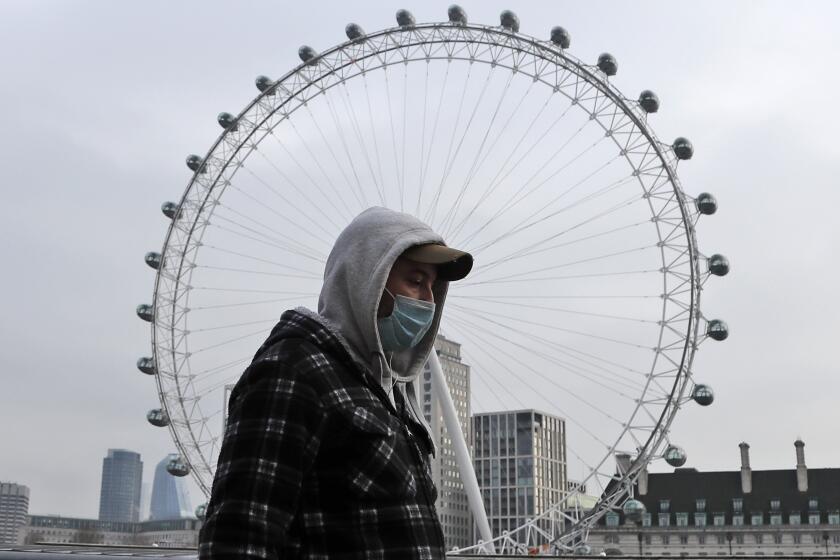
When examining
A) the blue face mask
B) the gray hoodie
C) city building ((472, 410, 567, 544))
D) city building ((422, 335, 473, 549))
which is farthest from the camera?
city building ((472, 410, 567, 544))

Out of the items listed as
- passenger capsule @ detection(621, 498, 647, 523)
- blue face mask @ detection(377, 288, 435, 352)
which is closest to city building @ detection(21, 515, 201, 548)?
passenger capsule @ detection(621, 498, 647, 523)

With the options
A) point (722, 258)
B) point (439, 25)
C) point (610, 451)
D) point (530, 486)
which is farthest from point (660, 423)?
point (530, 486)

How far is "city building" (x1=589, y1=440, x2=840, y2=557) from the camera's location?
8269 centimetres

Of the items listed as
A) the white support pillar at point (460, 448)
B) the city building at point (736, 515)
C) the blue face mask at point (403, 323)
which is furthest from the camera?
the city building at point (736, 515)

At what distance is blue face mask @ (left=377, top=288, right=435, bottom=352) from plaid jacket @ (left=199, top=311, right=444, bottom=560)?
0.32 metres

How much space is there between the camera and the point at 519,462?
11800 centimetres

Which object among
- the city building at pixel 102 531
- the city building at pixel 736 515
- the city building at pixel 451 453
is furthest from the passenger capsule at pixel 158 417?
the city building at pixel 102 531

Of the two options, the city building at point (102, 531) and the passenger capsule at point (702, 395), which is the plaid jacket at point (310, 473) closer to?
the passenger capsule at point (702, 395)

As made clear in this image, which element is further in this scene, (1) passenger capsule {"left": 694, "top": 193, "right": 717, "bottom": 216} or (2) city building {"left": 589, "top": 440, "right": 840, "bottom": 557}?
(2) city building {"left": 589, "top": 440, "right": 840, "bottom": 557}

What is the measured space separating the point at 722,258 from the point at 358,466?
95.0ft

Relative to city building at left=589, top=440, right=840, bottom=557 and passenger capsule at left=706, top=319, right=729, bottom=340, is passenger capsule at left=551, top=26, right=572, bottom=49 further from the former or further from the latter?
city building at left=589, top=440, right=840, bottom=557

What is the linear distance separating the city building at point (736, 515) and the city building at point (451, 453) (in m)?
23.2

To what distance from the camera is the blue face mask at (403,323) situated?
10.1 ft

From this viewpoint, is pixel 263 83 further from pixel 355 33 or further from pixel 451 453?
pixel 451 453
